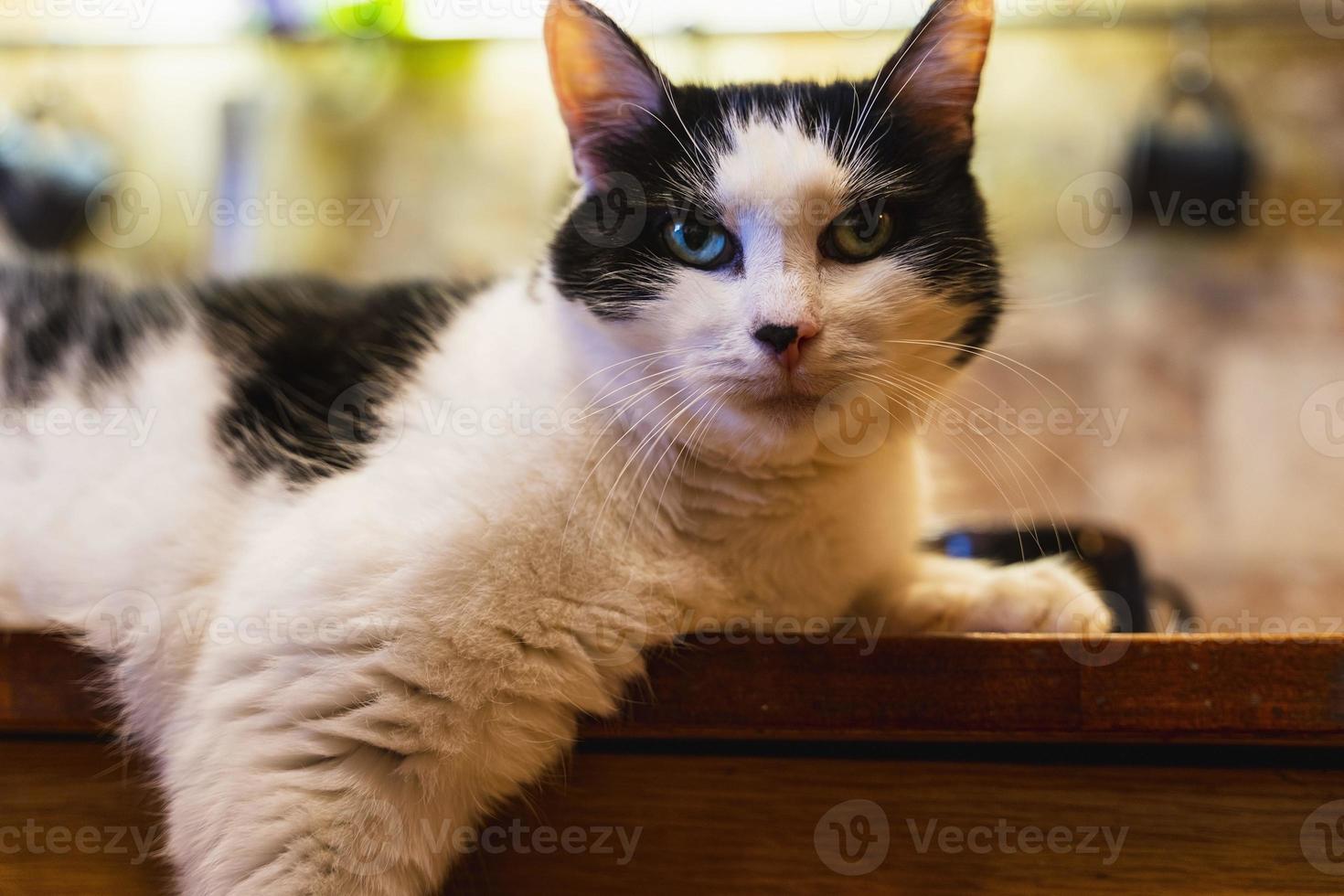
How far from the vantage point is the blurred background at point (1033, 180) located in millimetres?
1993

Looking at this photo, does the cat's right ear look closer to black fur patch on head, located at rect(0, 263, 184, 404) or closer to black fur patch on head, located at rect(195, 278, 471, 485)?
black fur patch on head, located at rect(195, 278, 471, 485)

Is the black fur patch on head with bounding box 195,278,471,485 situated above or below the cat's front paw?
above

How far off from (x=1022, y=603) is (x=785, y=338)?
43 cm

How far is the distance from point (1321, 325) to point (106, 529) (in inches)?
93.2

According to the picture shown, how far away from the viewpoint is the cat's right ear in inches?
36.5

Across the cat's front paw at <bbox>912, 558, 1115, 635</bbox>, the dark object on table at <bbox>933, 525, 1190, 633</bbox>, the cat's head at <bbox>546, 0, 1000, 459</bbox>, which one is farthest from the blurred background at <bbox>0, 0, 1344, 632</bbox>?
the cat's head at <bbox>546, 0, 1000, 459</bbox>

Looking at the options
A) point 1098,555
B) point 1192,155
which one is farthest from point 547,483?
point 1192,155

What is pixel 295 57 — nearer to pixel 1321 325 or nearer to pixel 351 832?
pixel 351 832

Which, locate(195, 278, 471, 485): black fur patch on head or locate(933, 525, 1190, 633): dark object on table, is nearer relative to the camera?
locate(195, 278, 471, 485): black fur patch on head

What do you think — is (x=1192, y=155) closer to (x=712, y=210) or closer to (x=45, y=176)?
(x=712, y=210)

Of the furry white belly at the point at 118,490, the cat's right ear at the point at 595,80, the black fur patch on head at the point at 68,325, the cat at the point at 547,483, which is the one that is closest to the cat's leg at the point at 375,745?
the cat at the point at 547,483

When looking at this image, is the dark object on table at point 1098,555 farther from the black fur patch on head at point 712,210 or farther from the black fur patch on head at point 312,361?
the black fur patch on head at point 312,361

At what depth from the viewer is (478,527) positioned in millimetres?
861

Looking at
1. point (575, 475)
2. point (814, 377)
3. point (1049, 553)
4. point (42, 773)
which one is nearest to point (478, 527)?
point (575, 475)
